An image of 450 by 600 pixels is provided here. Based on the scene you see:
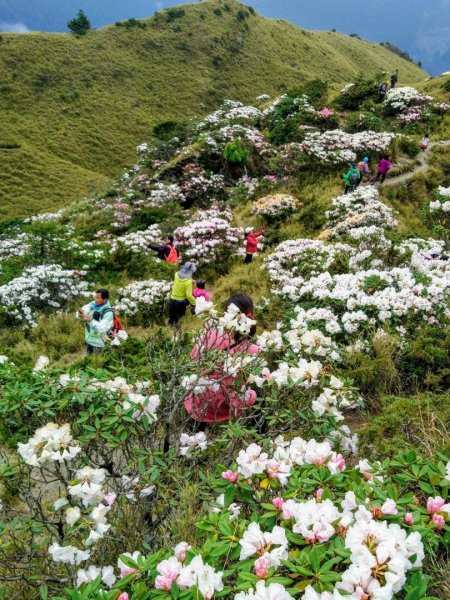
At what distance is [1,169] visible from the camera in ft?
116

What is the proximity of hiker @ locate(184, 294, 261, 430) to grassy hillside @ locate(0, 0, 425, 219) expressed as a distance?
31.4m

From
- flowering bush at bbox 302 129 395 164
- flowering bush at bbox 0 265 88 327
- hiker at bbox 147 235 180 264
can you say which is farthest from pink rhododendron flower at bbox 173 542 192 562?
flowering bush at bbox 302 129 395 164

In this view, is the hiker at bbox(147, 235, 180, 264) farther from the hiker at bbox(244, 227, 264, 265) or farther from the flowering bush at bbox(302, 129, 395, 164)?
the flowering bush at bbox(302, 129, 395, 164)

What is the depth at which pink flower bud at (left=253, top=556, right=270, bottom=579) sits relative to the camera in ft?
4.86

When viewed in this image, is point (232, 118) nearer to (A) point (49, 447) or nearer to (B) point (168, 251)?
(B) point (168, 251)

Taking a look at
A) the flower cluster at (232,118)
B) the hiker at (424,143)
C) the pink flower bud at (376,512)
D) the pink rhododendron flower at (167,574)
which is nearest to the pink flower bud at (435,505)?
the pink flower bud at (376,512)

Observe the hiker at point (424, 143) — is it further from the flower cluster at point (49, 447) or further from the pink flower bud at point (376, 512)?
the flower cluster at point (49, 447)

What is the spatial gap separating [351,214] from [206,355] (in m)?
10.2

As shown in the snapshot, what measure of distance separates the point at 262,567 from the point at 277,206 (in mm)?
14065

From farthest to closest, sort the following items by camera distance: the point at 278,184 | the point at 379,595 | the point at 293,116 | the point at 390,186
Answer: the point at 293,116 < the point at 278,184 < the point at 390,186 < the point at 379,595

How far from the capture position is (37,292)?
10.5m

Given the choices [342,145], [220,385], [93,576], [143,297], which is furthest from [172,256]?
[93,576]

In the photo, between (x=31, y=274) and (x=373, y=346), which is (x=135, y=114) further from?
(x=373, y=346)

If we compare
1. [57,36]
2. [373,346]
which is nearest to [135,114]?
[57,36]
